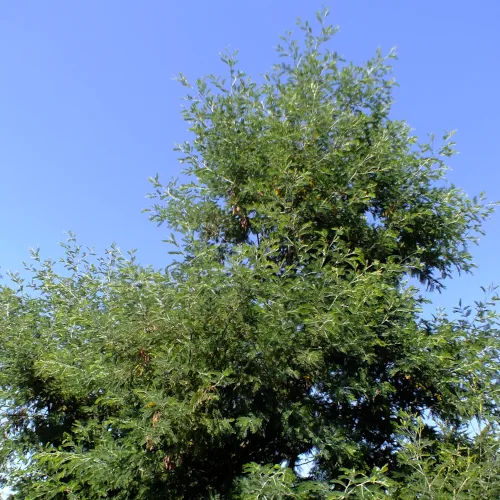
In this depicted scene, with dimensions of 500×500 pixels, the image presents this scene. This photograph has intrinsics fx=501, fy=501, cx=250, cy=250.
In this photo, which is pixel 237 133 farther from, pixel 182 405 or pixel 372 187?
pixel 182 405

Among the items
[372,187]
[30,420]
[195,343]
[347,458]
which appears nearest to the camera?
[195,343]

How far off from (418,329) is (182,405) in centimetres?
437

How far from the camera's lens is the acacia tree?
7684mm

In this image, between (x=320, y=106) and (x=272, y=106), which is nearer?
(x=320, y=106)

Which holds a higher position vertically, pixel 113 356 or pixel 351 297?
pixel 351 297

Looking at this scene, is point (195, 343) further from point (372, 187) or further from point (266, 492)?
point (372, 187)

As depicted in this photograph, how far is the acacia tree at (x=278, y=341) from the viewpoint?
25.2 feet

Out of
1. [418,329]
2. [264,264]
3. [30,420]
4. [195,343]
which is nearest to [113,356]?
[195,343]

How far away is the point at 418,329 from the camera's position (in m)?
8.84

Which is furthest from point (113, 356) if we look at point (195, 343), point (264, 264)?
point (264, 264)

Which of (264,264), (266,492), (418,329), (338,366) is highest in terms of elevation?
(264,264)

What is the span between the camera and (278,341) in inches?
306

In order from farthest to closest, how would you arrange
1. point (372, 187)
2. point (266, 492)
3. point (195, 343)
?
point (372, 187) → point (195, 343) → point (266, 492)

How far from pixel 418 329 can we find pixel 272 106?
576cm
